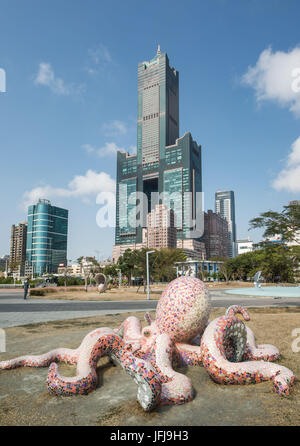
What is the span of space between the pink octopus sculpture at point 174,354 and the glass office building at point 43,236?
14079cm

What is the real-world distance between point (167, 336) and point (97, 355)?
1135mm

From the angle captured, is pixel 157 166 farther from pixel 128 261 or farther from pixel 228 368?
pixel 228 368

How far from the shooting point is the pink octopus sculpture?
12.8ft

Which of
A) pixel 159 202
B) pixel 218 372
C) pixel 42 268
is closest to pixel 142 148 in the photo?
pixel 159 202

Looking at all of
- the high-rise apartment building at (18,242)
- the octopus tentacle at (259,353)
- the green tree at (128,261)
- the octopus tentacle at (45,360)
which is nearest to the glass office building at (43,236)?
the high-rise apartment building at (18,242)

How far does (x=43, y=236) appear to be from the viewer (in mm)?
140750

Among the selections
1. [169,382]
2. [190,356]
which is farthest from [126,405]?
[190,356]

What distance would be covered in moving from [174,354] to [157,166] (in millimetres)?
160791

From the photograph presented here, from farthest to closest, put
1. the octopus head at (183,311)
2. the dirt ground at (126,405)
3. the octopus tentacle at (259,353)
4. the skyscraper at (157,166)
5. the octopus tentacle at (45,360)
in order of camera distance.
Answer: the skyscraper at (157,166)
the octopus tentacle at (45,360)
the octopus tentacle at (259,353)
the octopus head at (183,311)
the dirt ground at (126,405)

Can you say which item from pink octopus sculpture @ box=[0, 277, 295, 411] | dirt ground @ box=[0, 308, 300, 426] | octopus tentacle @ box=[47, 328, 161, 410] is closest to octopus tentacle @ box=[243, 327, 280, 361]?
pink octopus sculpture @ box=[0, 277, 295, 411]

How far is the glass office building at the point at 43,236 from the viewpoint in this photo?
140750 mm

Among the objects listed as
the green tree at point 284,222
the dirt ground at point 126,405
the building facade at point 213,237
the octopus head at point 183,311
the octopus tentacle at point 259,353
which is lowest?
the dirt ground at point 126,405

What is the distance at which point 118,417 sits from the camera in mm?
3582

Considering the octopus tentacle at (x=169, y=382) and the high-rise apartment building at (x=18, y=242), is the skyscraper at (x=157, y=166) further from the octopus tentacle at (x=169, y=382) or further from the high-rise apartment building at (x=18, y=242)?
the octopus tentacle at (x=169, y=382)
